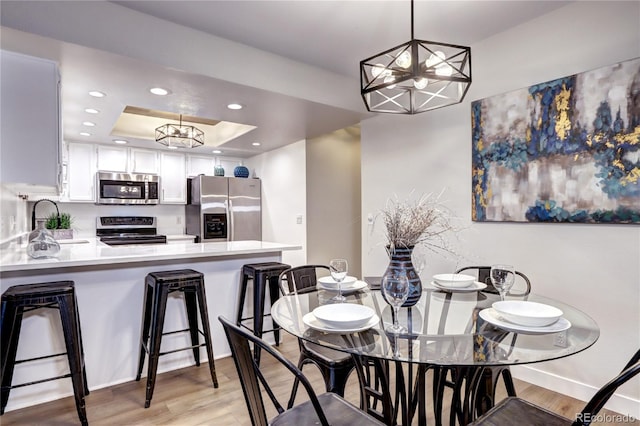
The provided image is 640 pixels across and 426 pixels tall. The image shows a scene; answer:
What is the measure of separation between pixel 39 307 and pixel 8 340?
8.3 inches

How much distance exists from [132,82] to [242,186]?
9.22ft

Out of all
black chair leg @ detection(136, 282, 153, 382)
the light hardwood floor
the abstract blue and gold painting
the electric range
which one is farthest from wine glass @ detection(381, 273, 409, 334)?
the electric range

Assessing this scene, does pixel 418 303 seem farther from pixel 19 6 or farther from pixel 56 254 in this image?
pixel 19 6

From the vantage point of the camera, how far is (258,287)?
106 inches

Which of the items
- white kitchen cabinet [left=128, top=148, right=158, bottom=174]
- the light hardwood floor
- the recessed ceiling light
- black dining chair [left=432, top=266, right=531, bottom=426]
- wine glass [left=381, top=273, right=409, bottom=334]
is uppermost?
the recessed ceiling light

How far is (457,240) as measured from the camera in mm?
2846

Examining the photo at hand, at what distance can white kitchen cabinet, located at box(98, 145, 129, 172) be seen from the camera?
187 inches

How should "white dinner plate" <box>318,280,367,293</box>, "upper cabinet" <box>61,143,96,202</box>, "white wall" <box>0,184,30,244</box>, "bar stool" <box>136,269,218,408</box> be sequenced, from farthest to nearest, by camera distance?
"upper cabinet" <box>61,143,96,202</box> < "white wall" <box>0,184,30,244</box> < "bar stool" <box>136,269,218,408</box> < "white dinner plate" <box>318,280,367,293</box>

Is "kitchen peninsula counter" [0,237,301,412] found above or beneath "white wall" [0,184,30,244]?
beneath

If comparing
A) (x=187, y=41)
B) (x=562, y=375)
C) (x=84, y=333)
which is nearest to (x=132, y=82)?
(x=187, y=41)

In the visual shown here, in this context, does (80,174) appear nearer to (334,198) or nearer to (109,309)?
(109,309)

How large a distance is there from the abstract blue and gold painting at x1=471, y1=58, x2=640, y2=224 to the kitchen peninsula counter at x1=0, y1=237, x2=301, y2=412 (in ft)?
6.53

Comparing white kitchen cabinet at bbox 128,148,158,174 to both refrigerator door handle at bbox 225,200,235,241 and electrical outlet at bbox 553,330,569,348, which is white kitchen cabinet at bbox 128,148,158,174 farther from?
electrical outlet at bbox 553,330,569,348

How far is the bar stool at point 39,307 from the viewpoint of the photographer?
1806 millimetres
